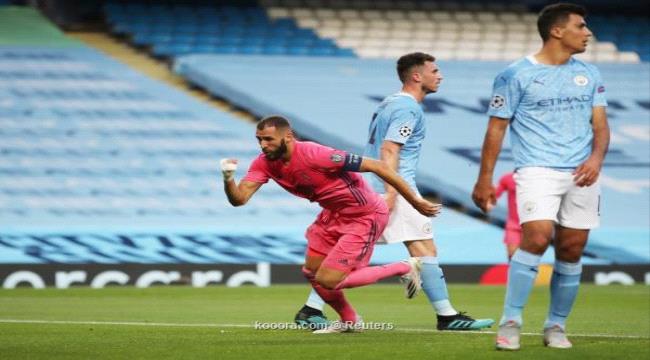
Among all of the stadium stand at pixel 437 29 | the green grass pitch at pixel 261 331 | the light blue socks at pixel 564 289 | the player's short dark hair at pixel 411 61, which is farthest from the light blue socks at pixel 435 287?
the stadium stand at pixel 437 29

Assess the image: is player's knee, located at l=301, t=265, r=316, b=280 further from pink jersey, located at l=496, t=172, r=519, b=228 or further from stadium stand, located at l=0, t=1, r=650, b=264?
stadium stand, located at l=0, t=1, r=650, b=264

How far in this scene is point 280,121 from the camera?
910 cm

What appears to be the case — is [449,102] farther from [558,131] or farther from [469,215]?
[558,131]

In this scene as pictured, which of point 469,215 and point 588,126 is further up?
point 588,126

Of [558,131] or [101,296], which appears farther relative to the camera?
[101,296]

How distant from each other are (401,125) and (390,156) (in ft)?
0.89

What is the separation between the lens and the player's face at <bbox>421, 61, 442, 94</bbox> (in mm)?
10484

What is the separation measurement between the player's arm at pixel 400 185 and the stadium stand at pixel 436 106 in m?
15.2

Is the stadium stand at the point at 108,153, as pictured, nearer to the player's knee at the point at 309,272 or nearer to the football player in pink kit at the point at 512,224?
the football player in pink kit at the point at 512,224

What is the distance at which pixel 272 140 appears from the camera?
9062 millimetres

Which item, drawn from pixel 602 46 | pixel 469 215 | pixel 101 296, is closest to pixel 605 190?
pixel 469 215

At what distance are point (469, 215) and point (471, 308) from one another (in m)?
10.5

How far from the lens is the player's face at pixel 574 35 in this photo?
802 centimetres

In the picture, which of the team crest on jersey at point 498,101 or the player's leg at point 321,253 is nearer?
the team crest on jersey at point 498,101
